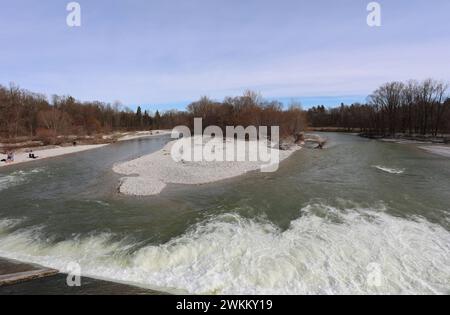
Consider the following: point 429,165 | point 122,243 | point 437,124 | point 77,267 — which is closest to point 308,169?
point 429,165

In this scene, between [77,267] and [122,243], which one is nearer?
[77,267]

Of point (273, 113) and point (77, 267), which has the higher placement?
point (273, 113)

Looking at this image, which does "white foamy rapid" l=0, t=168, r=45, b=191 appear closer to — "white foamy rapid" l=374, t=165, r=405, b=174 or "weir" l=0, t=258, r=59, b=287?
"weir" l=0, t=258, r=59, b=287

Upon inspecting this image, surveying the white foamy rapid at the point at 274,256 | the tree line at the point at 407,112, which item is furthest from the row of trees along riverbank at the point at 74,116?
the white foamy rapid at the point at 274,256

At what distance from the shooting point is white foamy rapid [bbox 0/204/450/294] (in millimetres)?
8367

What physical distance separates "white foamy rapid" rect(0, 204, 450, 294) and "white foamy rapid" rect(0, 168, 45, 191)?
1157cm

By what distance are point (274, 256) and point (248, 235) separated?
186 cm

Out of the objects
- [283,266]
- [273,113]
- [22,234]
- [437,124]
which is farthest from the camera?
[437,124]

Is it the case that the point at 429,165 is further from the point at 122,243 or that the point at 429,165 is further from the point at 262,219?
the point at 122,243

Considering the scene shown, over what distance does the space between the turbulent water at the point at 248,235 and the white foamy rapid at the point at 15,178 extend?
278 centimetres

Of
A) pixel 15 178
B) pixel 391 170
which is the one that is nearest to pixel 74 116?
pixel 15 178

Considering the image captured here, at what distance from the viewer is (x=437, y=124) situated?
A: 218 ft

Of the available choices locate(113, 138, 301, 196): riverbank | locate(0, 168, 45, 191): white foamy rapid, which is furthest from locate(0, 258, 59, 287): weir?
locate(0, 168, 45, 191): white foamy rapid
